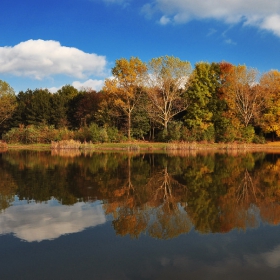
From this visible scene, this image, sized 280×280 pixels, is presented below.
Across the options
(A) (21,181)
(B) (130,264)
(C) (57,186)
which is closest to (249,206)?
(B) (130,264)

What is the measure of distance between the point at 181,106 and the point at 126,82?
414 inches

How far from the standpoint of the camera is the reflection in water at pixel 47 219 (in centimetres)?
897

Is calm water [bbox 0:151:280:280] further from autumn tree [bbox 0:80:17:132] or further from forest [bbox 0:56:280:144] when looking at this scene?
autumn tree [bbox 0:80:17:132]

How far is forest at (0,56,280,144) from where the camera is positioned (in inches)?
1965

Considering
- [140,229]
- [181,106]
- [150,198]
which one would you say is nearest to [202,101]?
[181,106]

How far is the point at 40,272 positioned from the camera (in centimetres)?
645

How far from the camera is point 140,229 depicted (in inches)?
356

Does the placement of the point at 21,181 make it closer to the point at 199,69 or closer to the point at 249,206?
the point at 249,206

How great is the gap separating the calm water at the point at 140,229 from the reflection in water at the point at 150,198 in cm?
4

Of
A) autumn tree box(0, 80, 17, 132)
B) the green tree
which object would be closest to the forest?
the green tree

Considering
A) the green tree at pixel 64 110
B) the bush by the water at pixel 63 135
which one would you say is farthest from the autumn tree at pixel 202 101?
the green tree at pixel 64 110

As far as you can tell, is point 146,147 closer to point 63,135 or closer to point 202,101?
point 202,101

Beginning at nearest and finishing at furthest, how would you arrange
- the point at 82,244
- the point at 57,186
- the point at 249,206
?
1. the point at 82,244
2. the point at 249,206
3. the point at 57,186

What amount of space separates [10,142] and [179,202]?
49014 millimetres
